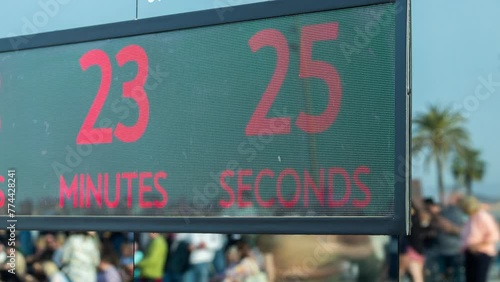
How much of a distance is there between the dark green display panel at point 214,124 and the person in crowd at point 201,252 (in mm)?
160

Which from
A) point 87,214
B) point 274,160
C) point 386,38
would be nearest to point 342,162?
point 274,160

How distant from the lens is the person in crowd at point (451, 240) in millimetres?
2713

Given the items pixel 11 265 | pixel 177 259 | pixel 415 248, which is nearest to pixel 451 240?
pixel 415 248

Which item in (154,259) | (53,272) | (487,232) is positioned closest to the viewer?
(487,232)

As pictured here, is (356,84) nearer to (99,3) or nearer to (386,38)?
(386,38)

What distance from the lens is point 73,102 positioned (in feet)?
10.7

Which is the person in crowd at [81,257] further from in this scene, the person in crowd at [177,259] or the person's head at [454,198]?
the person's head at [454,198]

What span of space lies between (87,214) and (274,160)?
78cm

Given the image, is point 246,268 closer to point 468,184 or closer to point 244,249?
point 244,249

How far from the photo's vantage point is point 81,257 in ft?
11.2

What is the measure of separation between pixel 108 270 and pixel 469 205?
139 centimetres

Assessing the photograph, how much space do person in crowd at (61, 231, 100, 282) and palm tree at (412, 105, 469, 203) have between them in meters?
1.32

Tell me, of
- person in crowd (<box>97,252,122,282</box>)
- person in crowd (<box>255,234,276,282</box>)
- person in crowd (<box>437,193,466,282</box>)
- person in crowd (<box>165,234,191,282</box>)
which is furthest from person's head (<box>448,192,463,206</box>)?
person in crowd (<box>97,252,122,282</box>)

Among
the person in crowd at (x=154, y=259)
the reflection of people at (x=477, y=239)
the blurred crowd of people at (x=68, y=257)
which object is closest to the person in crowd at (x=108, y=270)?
the blurred crowd of people at (x=68, y=257)
